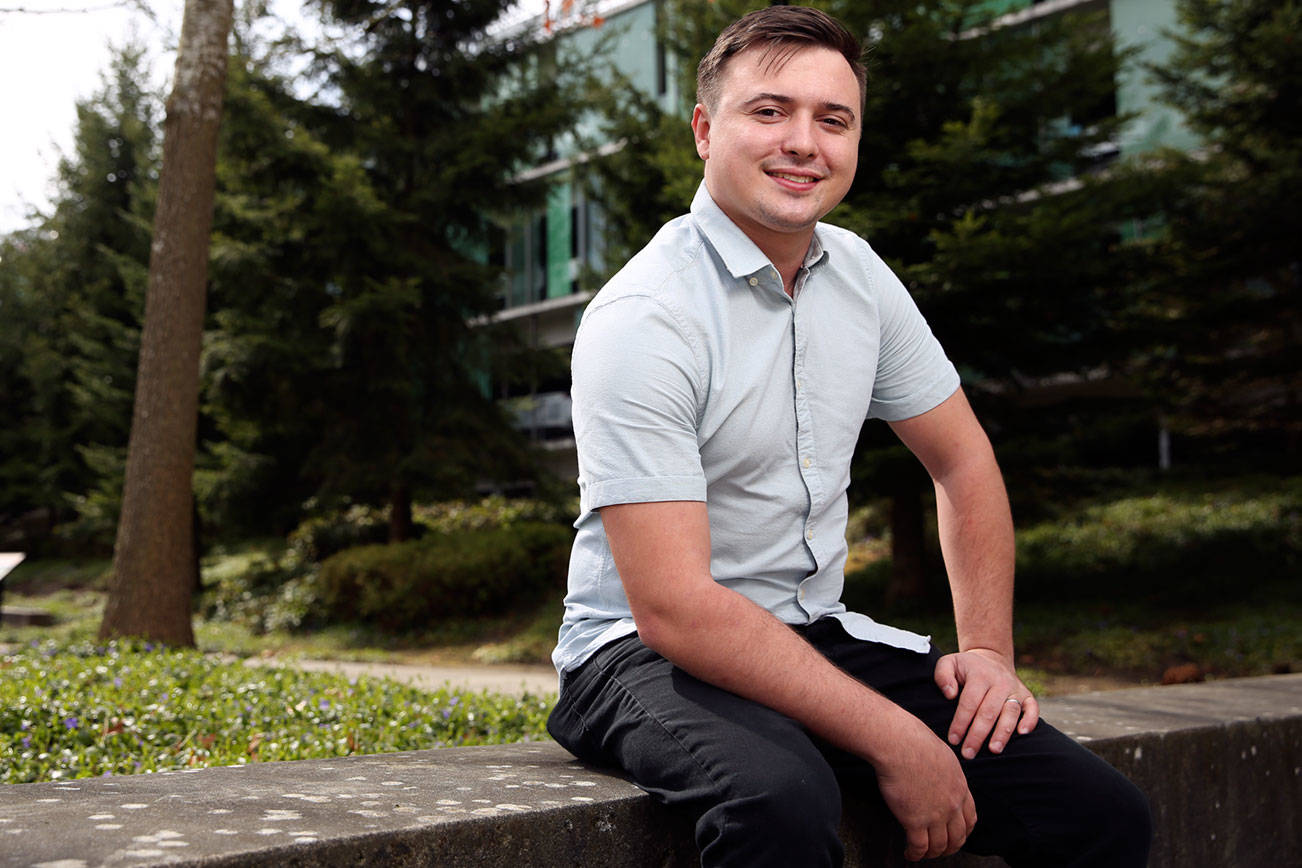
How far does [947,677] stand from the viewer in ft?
6.56

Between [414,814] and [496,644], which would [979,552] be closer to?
[414,814]

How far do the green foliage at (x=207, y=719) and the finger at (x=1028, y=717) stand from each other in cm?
234

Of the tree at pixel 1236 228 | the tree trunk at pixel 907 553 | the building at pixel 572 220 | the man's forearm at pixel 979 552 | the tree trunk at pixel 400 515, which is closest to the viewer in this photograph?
the man's forearm at pixel 979 552

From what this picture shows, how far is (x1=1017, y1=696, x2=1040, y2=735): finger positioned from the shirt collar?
0.92 meters

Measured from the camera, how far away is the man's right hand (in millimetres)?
1750

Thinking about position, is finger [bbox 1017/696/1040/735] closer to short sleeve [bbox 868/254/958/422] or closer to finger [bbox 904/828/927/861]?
finger [bbox 904/828/927/861]

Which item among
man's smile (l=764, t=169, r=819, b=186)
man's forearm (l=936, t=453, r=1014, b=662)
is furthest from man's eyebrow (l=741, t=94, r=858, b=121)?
man's forearm (l=936, t=453, r=1014, b=662)

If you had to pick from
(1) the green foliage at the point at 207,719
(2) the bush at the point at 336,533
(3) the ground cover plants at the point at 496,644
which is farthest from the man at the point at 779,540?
(2) the bush at the point at 336,533

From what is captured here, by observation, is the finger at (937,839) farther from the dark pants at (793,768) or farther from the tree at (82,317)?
the tree at (82,317)

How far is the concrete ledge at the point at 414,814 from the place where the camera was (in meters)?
1.38

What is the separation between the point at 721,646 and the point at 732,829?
277 millimetres

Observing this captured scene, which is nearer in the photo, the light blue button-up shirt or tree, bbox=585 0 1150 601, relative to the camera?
the light blue button-up shirt

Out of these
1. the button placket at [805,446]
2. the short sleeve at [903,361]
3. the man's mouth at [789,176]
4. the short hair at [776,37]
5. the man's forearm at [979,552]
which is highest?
the short hair at [776,37]

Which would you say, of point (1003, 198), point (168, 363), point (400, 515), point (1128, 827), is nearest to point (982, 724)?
point (1128, 827)
